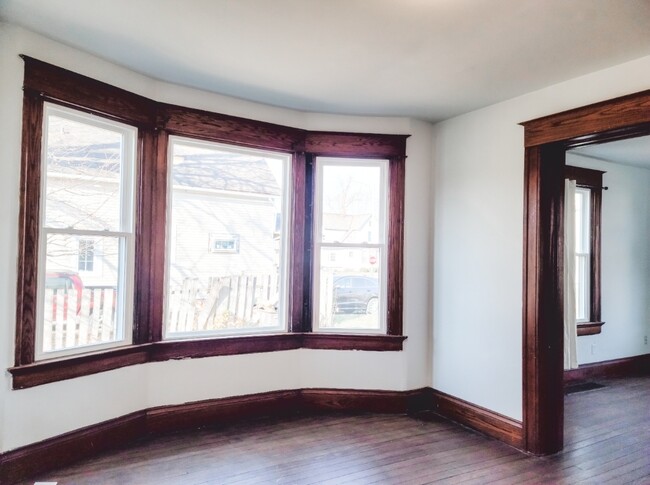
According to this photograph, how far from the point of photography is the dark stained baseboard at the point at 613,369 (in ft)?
17.1

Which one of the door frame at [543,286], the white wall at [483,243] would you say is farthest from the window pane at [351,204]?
the door frame at [543,286]

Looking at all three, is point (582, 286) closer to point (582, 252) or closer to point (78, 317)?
point (582, 252)

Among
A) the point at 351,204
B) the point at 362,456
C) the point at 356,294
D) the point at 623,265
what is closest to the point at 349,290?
the point at 356,294

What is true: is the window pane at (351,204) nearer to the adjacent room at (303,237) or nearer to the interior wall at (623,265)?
the adjacent room at (303,237)

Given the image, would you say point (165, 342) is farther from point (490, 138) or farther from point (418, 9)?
point (490, 138)

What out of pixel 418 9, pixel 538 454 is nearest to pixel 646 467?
pixel 538 454

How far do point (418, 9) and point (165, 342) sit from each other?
9.32ft

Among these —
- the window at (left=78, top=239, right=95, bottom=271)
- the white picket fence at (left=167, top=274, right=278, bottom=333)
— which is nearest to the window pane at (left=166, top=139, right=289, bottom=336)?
the white picket fence at (left=167, top=274, right=278, bottom=333)

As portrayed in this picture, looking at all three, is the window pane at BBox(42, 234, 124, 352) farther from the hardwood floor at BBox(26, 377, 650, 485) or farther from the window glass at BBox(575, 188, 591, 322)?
the window glass at BBox(575, 188, 591, 322)

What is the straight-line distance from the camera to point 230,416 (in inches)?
145

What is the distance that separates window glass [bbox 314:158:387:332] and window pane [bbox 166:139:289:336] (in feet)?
1.22

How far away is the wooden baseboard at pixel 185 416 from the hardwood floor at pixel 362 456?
97 mm

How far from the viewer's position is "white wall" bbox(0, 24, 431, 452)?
8.48 feet

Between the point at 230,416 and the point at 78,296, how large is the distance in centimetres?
155
